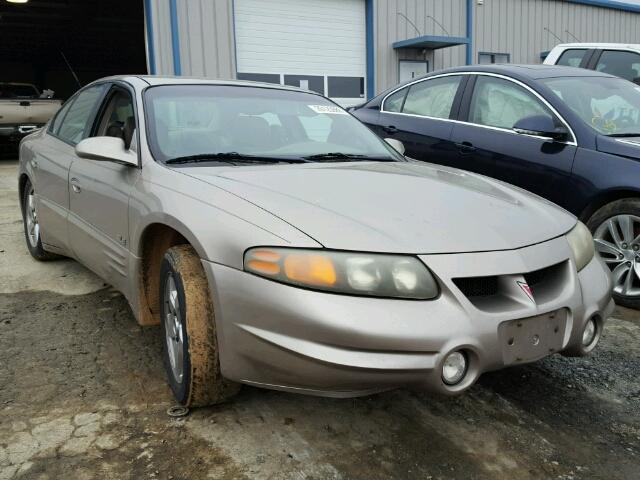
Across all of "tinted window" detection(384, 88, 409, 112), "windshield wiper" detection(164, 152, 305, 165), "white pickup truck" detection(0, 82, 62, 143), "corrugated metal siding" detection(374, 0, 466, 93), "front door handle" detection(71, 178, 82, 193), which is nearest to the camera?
"windshield wiper" detection(164, 152, 305, 165)

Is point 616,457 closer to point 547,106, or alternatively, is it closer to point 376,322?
point 376,322

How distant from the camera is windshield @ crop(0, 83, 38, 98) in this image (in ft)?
43.4

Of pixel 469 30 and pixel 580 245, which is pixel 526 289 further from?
pixel 469 30

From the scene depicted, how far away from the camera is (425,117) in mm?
5051

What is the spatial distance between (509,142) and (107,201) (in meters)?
2.83

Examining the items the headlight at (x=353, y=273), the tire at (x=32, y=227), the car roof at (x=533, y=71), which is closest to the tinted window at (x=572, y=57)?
the car roof at (x=533, y=71)

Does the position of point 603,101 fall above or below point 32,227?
above

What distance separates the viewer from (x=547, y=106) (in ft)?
13.9

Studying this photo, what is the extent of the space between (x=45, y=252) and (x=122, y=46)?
2322 cm

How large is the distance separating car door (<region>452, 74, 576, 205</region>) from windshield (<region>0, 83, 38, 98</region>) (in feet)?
37.6

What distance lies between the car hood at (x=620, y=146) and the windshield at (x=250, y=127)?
1.48m

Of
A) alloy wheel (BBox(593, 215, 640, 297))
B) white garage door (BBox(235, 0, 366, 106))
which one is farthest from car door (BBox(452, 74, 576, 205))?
white garage door (BBox(235, 0, 366, 106))

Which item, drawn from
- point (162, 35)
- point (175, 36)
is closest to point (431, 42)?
point (175, 36)

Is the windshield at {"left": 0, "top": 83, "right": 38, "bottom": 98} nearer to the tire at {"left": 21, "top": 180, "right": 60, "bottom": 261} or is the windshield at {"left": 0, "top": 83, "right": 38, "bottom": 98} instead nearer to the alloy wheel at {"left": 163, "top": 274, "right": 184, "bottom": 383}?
the tire at {"left": 21, "top": 180, "right": 60, "bottom": 261}
